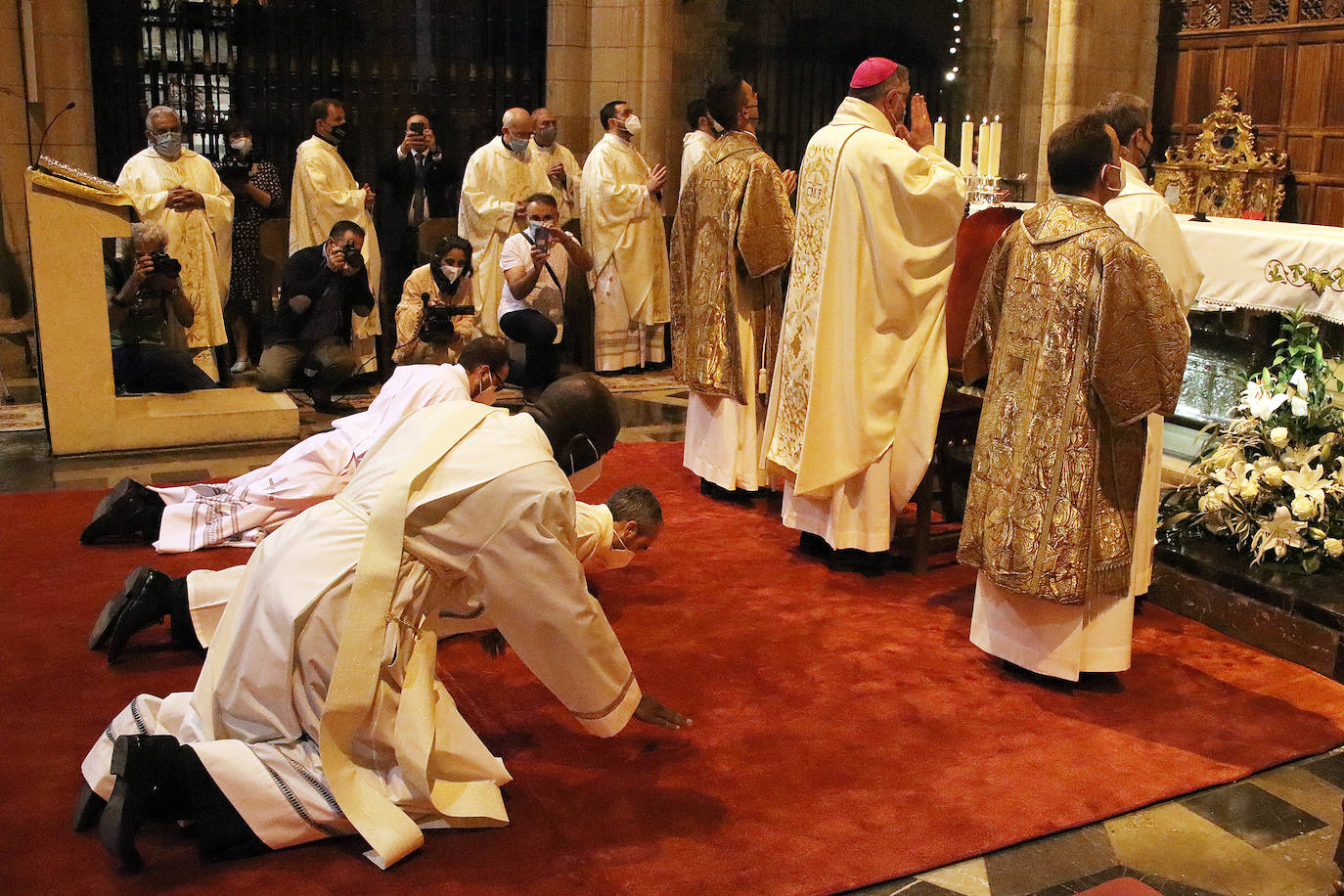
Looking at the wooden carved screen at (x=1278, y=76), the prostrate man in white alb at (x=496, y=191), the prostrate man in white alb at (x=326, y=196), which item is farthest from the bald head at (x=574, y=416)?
the wooden carved screen at (x=1278, y=76)

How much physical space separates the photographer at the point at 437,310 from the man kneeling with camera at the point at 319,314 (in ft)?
0.89

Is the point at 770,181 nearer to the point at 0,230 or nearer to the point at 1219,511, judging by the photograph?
the point at 1219,511

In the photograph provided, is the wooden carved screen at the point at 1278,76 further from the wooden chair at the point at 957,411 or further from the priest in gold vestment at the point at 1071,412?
the priest in gold vestment at the point at 1071,412

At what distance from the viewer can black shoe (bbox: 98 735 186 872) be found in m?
2.68

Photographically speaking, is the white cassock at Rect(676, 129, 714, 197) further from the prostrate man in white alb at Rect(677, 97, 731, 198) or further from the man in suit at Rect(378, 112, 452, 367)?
the man in suit at Rect(378, 112, 452, 367)

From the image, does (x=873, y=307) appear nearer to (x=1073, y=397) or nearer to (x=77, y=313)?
(x=1073, y=397)

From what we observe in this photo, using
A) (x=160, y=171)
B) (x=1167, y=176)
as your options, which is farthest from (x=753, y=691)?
(x=1167, y=176)

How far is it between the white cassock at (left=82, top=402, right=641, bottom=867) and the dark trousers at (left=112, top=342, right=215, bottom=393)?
4314mm

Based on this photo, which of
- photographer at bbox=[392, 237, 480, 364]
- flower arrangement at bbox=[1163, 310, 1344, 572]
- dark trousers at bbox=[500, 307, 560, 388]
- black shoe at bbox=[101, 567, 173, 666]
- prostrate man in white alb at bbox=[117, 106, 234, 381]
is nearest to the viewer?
black shoe at bbox=[101, 567, 173, 666]

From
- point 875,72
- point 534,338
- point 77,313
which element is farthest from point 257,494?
point 875,72

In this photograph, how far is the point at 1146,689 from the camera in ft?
13.0

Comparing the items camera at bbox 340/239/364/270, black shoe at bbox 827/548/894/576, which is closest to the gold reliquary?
black shoe at bbox 827/548/894/576

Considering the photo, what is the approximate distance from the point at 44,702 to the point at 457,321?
416 cm

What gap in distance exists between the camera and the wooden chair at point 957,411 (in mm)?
4938
